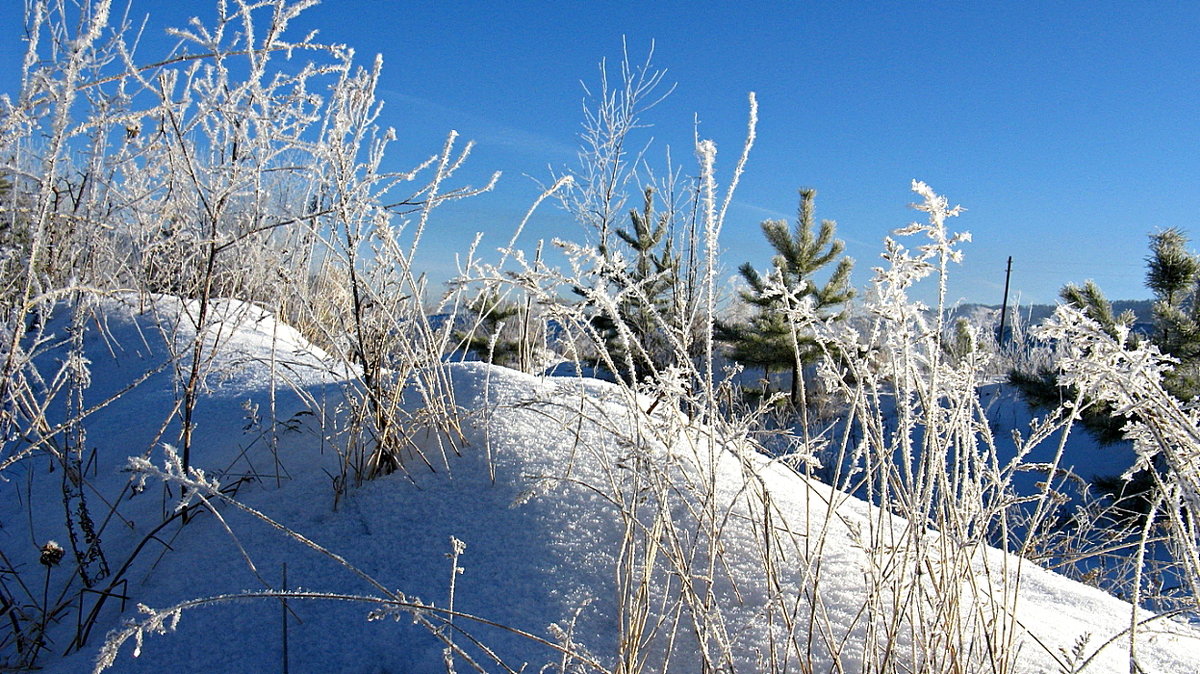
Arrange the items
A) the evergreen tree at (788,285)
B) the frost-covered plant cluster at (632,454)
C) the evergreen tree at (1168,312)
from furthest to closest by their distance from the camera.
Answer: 1. the evergreen tree at (788,285)
2. the evergreen tree at (1168,312)
3. the frost-covered plant cluster at (632,454)

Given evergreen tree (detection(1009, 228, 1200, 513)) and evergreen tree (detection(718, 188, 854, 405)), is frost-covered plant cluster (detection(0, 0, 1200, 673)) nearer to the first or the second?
evergreen tree (detection(1009, 228, 1200, 513))

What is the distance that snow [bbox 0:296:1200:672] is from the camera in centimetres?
127

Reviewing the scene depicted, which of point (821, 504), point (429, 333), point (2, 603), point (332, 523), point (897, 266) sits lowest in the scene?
point (2, 603)

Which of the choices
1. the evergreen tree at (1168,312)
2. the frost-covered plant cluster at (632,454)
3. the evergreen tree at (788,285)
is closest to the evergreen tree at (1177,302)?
the evergreen tree at (1168,312)

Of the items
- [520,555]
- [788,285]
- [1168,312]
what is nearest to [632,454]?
[520,555]

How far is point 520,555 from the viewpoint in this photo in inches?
58.3

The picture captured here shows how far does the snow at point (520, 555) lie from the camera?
4.18 feet

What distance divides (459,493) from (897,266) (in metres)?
1.09

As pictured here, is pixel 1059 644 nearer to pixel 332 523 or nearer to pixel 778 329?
pixel 332 523

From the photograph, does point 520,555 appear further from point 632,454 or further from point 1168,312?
point 1168,312

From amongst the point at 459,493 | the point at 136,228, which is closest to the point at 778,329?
the point at 136,228

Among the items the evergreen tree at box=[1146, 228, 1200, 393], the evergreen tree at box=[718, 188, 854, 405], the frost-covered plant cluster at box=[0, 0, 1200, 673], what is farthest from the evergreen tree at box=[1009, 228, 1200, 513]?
the frost-covered plant cluster at box=[0, 0, 1200, 673]

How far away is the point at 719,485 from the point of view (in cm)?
166

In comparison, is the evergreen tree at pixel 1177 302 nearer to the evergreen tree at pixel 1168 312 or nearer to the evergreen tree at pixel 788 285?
the evergreen tree at pixel 1168 312
